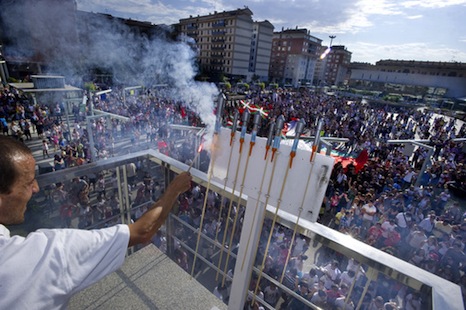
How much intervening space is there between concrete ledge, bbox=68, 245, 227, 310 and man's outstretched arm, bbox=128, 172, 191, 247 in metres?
1.36

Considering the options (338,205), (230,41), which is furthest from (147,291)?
(230,41)

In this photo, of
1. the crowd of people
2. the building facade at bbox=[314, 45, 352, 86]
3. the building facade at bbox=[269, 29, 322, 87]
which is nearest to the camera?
the crowd of people

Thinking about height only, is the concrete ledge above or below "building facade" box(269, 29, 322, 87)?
below

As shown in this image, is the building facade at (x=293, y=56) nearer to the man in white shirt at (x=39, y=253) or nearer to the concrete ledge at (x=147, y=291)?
the concrete ledge at (x=147, y=291)

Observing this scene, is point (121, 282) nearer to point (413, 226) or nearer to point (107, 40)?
point (413, 226)

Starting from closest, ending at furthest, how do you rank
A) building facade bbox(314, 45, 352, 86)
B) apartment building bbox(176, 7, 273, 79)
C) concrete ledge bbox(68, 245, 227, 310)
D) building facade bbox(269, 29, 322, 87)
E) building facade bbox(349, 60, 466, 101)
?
concrete ledge bbox(68, 245, 227, 310), building facade bbox(349, 60, 466, 101), apartment building bbox(176, 7, 273, 79), building facade bbox(269, 29, 322, 87), building facade bbox(314, 45, 352, 86)

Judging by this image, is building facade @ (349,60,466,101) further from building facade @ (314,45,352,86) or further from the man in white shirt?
the man in white shirt

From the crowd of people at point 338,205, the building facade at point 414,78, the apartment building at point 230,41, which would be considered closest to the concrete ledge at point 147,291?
the crowd of people at point 338,205

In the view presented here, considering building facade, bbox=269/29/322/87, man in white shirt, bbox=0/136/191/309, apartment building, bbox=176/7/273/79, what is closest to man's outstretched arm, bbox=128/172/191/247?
man in white shirt, bbox=0/136/191/309

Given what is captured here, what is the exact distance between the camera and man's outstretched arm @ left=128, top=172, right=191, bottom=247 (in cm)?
167

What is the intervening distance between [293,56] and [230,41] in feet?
93.5

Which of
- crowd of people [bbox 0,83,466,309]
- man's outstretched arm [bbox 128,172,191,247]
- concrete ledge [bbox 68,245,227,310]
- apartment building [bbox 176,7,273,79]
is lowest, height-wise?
crowd of people [bbox 0,83,466,309]

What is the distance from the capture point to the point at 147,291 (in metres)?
2.79

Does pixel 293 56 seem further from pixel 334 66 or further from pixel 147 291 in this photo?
pixel 147 291
